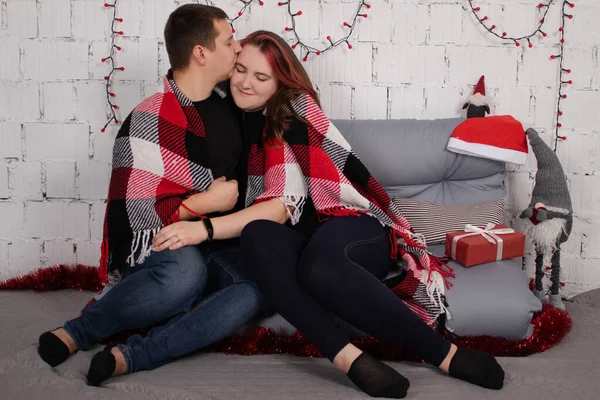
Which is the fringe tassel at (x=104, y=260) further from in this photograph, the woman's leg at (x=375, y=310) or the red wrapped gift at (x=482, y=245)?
the red wrapped gift at (x=482, y=245)

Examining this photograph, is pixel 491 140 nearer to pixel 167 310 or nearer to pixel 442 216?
pixel 442 216

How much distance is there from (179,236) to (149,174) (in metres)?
0.21

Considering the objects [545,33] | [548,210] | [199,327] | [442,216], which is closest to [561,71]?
[545,33]

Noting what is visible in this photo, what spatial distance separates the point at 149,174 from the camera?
5.96 feet

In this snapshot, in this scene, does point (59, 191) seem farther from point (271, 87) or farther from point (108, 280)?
point (271, 87)

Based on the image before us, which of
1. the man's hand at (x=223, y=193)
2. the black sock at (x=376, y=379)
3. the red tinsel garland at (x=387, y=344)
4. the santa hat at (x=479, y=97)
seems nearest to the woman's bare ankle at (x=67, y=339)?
the red tinsel garland at (x=387, y=344)

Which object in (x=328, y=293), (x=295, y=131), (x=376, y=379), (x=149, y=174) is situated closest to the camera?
(x=376, y=379)

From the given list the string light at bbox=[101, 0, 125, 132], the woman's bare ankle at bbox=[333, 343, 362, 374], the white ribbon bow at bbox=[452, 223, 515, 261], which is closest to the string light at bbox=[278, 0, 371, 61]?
the string light at bbox=[101, 0, 125, 132]

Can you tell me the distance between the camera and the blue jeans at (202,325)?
1655 millimetres

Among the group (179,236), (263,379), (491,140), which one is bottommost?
(263,379)

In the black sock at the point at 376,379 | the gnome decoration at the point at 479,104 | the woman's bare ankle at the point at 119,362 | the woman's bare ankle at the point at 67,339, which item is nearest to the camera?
the black sock at the point at 376,379

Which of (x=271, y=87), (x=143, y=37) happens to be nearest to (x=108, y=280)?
(x=271, y=87)

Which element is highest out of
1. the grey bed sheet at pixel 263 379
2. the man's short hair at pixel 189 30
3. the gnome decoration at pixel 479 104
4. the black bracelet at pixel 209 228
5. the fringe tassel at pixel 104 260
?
the man's short hair at pixel 189 30

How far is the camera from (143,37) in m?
2.41
